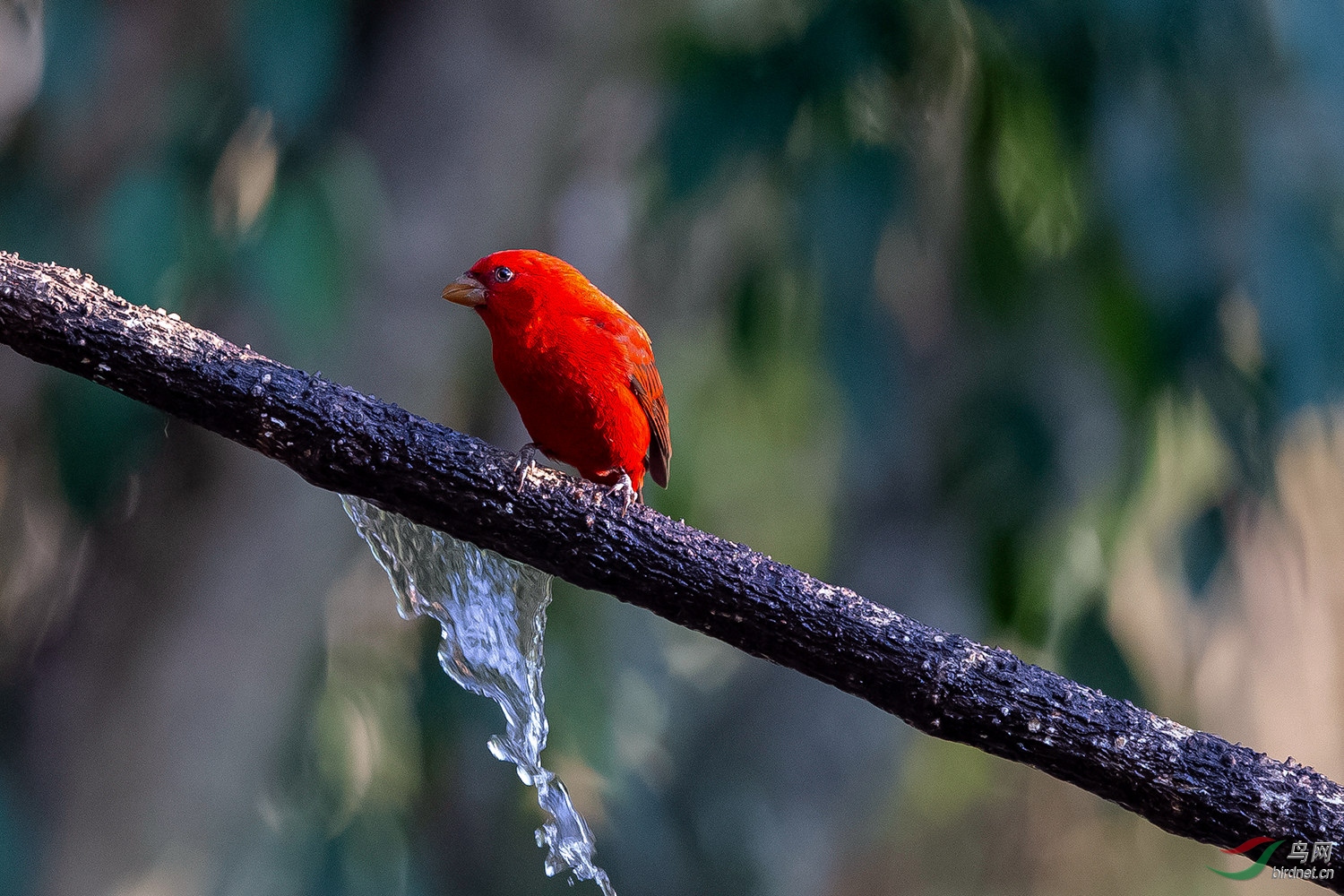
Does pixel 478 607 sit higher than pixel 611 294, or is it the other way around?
pixel 478 607

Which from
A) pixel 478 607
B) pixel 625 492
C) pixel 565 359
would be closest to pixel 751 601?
pixel 625 492

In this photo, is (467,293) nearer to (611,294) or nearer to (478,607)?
(478,607)

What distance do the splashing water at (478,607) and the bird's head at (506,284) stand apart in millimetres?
511

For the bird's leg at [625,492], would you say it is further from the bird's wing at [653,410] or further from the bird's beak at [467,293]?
the bird's beak at [467,293]

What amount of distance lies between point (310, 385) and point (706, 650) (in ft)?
17.4

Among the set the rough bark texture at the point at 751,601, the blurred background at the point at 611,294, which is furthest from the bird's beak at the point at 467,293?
the blurred background at the point at 611,294

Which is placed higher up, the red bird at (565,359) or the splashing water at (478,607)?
the red bird at (565,359)

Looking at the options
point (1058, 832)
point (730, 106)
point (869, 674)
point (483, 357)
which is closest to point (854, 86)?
point (730, 106)

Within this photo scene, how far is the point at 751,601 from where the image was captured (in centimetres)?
190

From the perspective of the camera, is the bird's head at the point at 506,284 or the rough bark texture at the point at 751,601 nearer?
the rough bark texture at the point at 751,601

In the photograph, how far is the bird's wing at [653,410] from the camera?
258 centimetres

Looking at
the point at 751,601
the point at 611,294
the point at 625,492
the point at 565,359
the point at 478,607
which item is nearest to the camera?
the point at 751,601

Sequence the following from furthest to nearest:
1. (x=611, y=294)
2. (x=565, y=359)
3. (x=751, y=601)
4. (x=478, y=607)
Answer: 1. (x=611, y=294)
2. (x=478, y=607)
3. (x=565, y=359)
4. (x=751, y=601)

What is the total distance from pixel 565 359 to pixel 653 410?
0.30 meters
